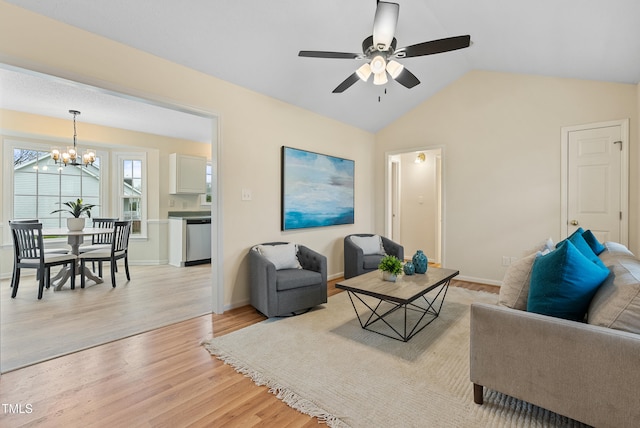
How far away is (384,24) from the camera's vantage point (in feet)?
6.79

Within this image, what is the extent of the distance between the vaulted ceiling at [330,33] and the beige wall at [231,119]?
12 cm

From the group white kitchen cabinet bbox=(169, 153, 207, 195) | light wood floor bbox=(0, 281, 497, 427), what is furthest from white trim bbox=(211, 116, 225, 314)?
white kitchen cabinet bbox=(169, 153, 207, 195)

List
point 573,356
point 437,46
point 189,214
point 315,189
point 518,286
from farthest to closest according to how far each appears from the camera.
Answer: point 189,214, point 315,189, point 437,46, point 518,286, point 573,356

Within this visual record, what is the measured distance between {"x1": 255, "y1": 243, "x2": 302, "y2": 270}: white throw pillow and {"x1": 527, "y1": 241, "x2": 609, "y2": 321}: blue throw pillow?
2381mm

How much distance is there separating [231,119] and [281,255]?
1626mm

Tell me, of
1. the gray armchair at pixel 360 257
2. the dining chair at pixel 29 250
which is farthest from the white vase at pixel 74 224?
the gray armchair at pixel 360 257

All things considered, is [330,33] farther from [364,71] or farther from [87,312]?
[87,312]

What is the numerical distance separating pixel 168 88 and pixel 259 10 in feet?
3.62

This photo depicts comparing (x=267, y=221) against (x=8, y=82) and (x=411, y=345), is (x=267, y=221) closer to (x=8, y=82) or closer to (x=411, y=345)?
(x=411, y=345)

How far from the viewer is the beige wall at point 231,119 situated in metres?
2.14

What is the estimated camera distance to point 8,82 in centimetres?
340

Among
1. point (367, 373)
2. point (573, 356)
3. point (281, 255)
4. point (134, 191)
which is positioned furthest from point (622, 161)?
point (134, 191)

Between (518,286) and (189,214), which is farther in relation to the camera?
(189,214)

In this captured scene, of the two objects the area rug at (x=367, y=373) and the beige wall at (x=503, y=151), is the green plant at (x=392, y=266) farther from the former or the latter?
the beige wall at (x=503, y=151)
